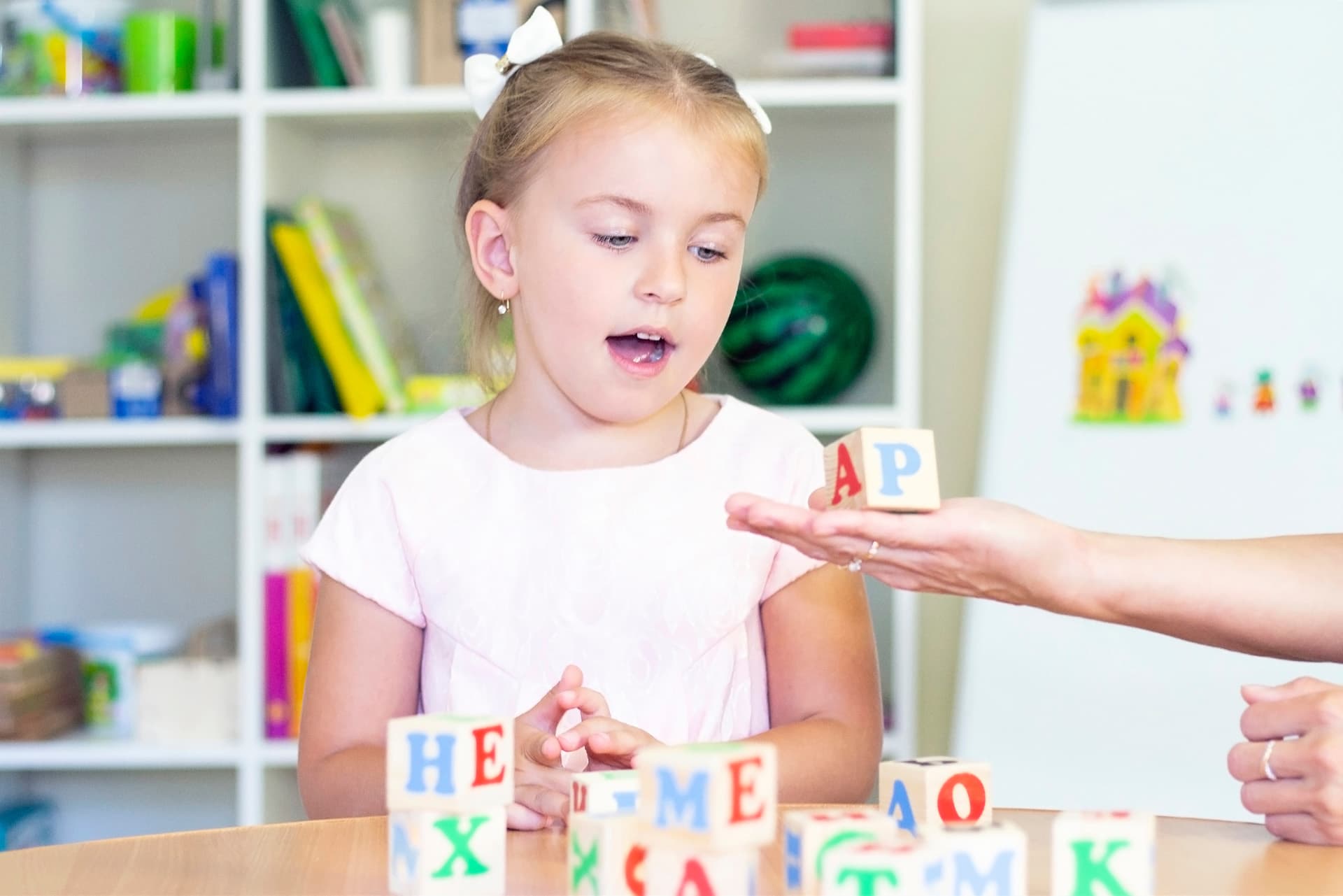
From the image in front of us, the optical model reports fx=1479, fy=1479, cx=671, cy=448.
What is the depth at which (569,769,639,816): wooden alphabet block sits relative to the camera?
34.0 inches

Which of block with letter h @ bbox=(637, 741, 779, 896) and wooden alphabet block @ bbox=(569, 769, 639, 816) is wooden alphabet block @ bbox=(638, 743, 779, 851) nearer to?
block with letter h @ bbox=(637, 741, 779, 896)

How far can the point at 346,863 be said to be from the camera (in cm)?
91

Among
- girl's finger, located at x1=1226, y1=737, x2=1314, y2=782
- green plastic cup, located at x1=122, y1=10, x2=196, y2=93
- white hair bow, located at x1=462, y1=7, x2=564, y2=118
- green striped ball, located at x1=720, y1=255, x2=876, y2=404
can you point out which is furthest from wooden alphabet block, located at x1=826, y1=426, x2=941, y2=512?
green plastic cup, located at x1=122, y1=10, x2=196, y2=93

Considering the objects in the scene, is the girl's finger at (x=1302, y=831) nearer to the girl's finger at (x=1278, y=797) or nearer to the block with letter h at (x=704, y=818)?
the girl's finger at (x=1278, y=797)

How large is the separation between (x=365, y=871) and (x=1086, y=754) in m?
1.44

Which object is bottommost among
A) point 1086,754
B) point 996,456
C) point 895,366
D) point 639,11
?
point 1086,754

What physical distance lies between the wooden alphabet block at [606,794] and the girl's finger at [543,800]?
135 millimetres

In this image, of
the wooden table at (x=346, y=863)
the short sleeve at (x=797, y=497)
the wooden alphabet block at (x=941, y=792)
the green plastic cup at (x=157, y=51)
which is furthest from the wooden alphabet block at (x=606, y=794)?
the green plastic cup at (x=157, y=51)

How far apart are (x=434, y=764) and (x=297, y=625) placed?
61.5 inches

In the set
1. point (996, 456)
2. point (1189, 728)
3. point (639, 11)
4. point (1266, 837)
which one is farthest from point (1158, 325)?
point (1266, 837)

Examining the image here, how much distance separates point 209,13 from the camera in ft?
7.75

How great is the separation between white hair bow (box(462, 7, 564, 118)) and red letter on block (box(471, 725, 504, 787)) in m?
0.80

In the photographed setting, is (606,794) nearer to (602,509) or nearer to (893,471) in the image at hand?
(893,471)

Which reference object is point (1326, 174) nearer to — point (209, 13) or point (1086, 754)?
point (1086, 754)
